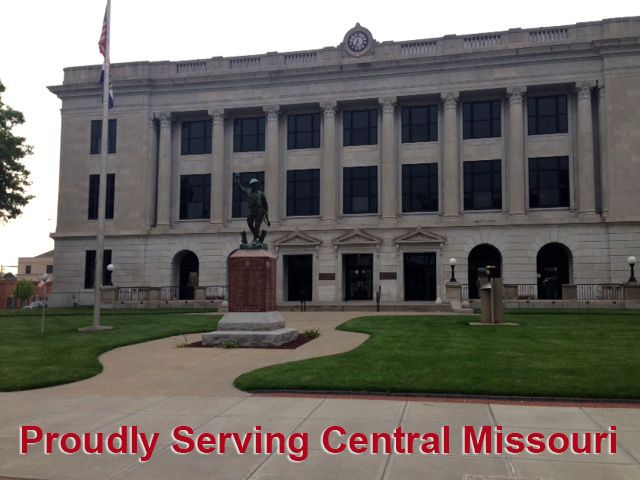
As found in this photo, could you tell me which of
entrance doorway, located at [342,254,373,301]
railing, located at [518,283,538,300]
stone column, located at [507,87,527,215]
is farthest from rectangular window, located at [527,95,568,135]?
entrance doorway, located at [342,254,373,301]

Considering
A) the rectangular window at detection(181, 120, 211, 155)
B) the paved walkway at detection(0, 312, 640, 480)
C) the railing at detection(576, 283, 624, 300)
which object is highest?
the rectangular window at detection(181, 120, 211, 155)

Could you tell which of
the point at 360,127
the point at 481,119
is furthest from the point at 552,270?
the point at 360,127

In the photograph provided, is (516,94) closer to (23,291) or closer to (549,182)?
(549,182)

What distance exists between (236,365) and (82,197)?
3805 centimetres

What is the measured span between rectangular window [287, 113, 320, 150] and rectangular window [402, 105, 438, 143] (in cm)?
687

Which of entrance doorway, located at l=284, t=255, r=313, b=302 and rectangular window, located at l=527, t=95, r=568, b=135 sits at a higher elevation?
rectangular window, located at l=527, t=95, r=568, b=135

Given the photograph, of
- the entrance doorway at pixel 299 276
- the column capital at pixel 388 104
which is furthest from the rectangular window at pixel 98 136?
the column capital at pixel 388 104

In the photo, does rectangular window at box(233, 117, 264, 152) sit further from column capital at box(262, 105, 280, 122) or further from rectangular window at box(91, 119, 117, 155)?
rectangular window at box(91, 119, 117, 155)

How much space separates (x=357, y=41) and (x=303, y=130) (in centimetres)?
790

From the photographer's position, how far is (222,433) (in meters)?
7.66

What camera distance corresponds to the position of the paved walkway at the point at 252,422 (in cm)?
613

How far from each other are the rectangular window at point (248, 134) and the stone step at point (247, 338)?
30493 millimetres

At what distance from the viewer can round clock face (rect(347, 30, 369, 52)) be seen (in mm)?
43562

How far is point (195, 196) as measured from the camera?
1828 inches
